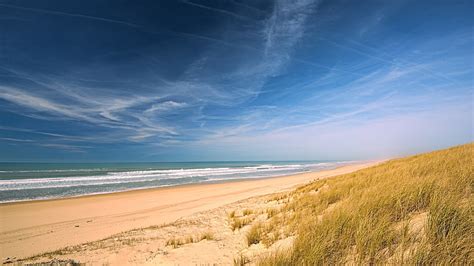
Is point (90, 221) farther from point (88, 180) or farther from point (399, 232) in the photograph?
point (88, 180)

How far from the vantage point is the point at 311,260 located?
3.31m

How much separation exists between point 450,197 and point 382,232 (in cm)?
160

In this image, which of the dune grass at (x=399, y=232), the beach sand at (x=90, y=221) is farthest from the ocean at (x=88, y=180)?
the dune grass at (x=399, y=232)

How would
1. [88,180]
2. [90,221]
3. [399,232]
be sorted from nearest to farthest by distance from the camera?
[399,232] < [90,221] < [88,180]

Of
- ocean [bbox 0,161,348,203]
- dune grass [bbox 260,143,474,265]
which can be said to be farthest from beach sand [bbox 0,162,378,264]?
ocean [bbox 0,161,348,203]

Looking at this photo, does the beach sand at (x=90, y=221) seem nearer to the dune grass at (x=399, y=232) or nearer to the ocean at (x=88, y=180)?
the dune grass at (x=399, y=232)

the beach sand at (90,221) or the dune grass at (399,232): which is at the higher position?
the dune grass at (399,232)

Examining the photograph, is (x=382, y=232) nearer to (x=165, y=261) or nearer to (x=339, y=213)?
(x=339, y=213)

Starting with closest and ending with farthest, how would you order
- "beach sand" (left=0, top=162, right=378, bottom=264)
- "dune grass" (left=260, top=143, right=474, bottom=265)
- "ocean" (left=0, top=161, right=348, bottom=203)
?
"dune grass" (left=260, top=143, right=474, bottom=265) < "beach sand" (left=0, top=162, right=378, bottom=264) < "ocean" (left=0, top=161, right=348, bottom=203)

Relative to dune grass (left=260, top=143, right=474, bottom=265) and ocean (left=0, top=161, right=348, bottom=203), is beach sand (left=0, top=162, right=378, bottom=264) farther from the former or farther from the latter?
ocean (left=0, top=161, right=348, bottom=203)

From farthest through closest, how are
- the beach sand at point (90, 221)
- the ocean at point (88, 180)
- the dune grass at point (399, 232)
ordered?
the ocean at point (88, 180), the beach sand at point (90, 221), the dune grass at point (399, 232)

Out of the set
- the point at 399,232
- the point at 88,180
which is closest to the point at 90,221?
the point at 399,232

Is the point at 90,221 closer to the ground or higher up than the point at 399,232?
closer to the ground

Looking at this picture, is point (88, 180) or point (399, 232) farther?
point (88, 180)
